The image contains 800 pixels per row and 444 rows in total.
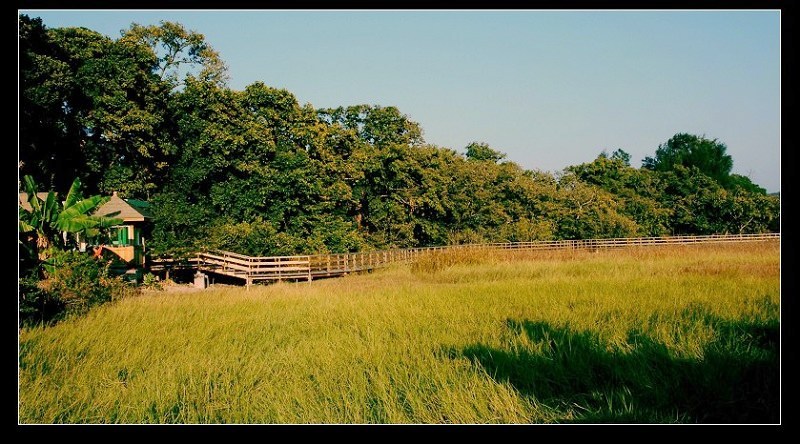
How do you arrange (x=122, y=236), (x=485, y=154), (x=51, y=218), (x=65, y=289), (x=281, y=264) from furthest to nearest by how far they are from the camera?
(x=485, y=154) → (x=281, y=264) → (x=122, y=236) → (x=51, y=218) → (x=65, y=289)

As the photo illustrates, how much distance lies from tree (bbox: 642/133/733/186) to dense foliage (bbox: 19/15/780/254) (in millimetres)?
37689

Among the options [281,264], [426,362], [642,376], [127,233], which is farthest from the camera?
[127,233]

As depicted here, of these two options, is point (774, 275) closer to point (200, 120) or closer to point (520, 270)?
point (520, 270)

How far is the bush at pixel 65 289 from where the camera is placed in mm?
10188

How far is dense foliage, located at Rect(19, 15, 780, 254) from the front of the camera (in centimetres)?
2377

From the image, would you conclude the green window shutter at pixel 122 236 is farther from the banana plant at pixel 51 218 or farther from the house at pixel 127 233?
the banana plant at pixel 51 218

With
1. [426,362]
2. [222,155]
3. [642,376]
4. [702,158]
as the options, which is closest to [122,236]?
[222,155]

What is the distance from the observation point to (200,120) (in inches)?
988

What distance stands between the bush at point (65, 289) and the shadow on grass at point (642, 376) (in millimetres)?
8362

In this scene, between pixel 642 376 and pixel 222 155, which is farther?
pixel 222 155

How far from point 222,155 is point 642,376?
22932mm

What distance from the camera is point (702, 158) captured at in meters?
61.4

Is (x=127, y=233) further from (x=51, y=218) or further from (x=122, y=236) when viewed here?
(x=51, y=218)

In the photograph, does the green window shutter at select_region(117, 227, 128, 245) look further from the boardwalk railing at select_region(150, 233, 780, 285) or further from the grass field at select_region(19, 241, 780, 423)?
the grass field at select_region(19, 241, 780, 423)
